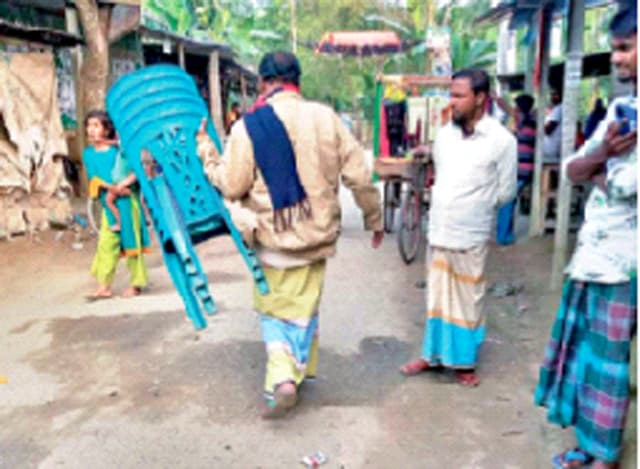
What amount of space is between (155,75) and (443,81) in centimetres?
524

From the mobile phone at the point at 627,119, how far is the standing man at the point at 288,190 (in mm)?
1254

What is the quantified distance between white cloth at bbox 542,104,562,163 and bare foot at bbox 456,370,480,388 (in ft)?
14.1

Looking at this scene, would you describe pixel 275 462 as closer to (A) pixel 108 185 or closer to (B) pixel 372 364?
(B) pixel 372 364

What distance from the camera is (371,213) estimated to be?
3.22 m

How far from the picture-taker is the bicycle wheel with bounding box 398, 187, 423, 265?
20.2 ft

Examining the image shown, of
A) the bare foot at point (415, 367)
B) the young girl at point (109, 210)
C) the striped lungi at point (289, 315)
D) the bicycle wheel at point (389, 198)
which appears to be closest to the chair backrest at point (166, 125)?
the striped lungi at point (289, 315)

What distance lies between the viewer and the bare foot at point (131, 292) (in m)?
5.12

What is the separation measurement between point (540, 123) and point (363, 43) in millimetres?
16625

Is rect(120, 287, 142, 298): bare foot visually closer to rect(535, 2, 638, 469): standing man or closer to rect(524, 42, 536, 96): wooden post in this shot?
rect(535, 2, 638, 469): standing man

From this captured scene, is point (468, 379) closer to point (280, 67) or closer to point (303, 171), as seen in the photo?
point (303, 171)

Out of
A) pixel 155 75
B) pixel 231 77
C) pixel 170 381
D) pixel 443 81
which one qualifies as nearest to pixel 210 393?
pixel 170 381

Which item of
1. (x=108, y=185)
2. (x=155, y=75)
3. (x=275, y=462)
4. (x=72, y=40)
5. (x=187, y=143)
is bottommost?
(x=275, y=462)

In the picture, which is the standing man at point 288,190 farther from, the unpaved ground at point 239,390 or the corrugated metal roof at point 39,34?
the corrugated metal roof at point 39,34

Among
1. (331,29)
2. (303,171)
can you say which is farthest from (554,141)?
(331,29)
